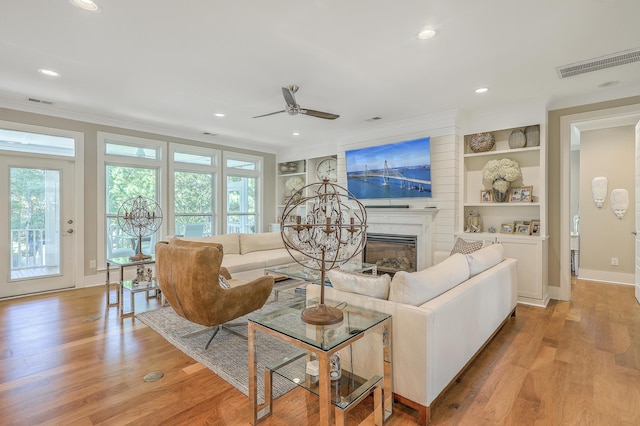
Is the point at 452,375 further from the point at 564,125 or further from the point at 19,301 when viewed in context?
the point at 19,301

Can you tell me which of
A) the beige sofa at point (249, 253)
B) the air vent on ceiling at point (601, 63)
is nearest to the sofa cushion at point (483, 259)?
the air vent on ceiling at point (601, 63)

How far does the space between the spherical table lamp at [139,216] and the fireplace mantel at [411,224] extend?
3219 millimetres

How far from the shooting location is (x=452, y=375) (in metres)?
2.07

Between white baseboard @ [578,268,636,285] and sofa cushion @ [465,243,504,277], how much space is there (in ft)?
10.7

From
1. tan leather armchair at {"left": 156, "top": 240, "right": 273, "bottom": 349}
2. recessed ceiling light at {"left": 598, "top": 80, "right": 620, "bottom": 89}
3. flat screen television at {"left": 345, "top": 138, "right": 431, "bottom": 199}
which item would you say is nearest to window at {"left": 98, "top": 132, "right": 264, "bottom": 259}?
flat screen television at {"left": 345, "top": 138, "right": 431, "bottom": 199}

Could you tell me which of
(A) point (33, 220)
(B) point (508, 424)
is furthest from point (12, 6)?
(B) point (508, 424)

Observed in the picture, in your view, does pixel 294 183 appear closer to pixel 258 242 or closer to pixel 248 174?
pixel 248 174

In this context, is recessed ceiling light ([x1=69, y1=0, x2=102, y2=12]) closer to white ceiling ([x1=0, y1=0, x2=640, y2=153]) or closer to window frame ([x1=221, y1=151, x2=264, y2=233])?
white ceiling ([x1=0, y1=0, x2=640, y2=153])

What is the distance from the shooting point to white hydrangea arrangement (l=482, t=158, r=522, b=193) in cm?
431

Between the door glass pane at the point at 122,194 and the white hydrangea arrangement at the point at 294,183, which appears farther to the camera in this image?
the white hydrangea arrangement at the point at 294,183

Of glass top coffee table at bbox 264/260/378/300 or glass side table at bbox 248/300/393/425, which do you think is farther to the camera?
glass top coffee table at bbox 264/260/378/300

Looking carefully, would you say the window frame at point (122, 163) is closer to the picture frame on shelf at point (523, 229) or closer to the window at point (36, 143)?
the window at point (36, 143)

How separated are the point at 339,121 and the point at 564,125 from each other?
304 centimetres

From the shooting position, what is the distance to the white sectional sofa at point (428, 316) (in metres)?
Answer: 1.80
